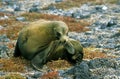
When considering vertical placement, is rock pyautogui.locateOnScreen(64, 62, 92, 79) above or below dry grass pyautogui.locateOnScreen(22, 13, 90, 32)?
above

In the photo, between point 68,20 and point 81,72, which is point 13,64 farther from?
point 68,20

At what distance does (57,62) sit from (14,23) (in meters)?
14.0

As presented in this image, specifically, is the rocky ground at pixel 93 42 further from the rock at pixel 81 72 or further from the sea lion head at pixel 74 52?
the sea lion head at pixel 74 52

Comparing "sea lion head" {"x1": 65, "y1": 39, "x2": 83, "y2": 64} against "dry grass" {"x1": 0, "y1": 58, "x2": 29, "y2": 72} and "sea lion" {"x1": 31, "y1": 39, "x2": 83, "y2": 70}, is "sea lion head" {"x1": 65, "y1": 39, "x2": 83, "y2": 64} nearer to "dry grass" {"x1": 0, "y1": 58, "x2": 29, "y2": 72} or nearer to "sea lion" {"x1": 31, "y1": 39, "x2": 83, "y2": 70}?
"sea lion" {"x1": 31, "y1": 39, "x2": 83, "y2": 70}

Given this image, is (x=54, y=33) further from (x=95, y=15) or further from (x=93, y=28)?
(x=95, y=15)

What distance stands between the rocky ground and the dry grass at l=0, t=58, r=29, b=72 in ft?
0.69

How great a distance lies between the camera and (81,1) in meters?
47.6

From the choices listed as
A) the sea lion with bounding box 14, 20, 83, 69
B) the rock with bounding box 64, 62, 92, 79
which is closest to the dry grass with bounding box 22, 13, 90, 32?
the sea lion with bounding box 14, 20, 83, 69

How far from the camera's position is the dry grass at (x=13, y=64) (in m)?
18.4

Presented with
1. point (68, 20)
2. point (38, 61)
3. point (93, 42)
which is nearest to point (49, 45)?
point (38, 61)

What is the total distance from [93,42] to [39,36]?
5951mm

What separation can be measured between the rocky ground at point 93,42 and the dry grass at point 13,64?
0.69 ft

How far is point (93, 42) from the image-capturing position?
2492 centimetres

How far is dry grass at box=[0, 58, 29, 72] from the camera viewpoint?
18375mm
